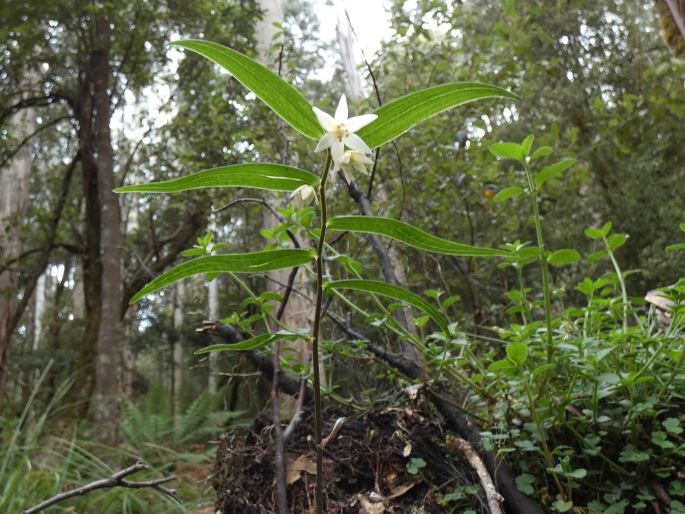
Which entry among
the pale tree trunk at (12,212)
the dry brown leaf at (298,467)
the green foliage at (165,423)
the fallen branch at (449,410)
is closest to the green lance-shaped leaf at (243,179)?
the fallen branch at (449,410)

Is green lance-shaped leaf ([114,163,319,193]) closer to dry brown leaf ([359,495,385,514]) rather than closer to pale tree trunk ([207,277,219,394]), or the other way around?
pale tree trunk ([207,277,219,394])

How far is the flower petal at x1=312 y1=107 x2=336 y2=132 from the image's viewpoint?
0.54 metres

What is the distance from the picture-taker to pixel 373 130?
0.57 m

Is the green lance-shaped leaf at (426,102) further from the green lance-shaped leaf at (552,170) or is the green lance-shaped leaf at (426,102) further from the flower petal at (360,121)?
the green lance-shaped leaf at (552,170)

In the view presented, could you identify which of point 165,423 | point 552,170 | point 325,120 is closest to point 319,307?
point 325,120

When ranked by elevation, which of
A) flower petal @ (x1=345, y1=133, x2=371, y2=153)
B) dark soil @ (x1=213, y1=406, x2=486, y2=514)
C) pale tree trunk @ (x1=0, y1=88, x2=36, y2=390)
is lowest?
dark soil @ (x1=213, y1=406, x2=486, y2=514)

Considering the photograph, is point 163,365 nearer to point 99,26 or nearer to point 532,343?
point 99,26

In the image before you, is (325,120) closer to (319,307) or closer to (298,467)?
(319,307)

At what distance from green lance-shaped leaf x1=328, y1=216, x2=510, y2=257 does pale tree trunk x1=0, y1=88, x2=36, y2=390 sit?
17.5 feet

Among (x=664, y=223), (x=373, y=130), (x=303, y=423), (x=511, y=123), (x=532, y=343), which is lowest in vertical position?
(x=303, y=423)

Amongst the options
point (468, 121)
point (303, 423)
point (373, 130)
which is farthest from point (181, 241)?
point (373, 130)

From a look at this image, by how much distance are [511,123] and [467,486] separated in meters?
7.08

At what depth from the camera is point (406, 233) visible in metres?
0.58

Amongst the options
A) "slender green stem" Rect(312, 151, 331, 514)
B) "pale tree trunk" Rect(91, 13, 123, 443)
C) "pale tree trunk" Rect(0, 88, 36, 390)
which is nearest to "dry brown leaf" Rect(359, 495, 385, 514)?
"slender green stem" Rect(312, 151, 331, 514)
